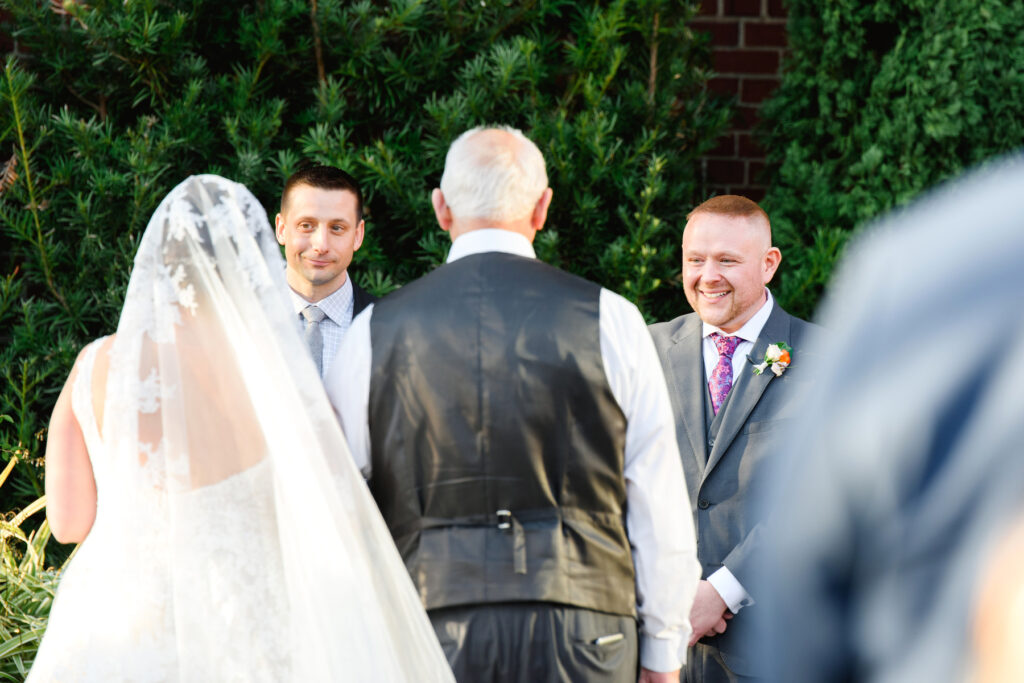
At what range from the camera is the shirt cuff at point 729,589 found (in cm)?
326

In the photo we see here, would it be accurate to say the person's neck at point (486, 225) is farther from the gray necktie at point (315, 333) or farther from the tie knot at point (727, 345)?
the gray necktie at point (315, 333)

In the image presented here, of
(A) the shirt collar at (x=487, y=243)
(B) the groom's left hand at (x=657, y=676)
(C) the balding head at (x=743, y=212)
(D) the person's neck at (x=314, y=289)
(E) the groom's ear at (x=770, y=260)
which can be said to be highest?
(C) the balding head at (x=743, y=212)

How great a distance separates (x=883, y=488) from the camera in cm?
61

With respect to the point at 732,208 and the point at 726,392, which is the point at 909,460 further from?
the point at 732,208

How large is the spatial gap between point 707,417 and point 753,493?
0.34m

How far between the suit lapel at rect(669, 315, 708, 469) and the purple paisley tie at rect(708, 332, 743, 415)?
0.05 m

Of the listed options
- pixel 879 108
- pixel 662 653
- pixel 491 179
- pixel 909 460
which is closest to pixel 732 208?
pixel 491 179

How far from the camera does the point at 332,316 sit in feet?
13.2

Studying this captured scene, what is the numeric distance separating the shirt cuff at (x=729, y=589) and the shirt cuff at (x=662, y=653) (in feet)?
1.56

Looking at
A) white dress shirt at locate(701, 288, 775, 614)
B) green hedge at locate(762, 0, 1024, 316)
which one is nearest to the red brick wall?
green hedge at locate(762, 0, 1024, 316)

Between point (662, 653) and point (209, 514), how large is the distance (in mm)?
1222

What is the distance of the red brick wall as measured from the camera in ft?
19.2

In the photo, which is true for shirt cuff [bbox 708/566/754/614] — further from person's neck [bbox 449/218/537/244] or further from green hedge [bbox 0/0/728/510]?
green hedge [bbox 0/0/728/510]

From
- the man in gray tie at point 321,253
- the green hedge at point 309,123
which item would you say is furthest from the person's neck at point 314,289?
the green hedge at point 309,123
